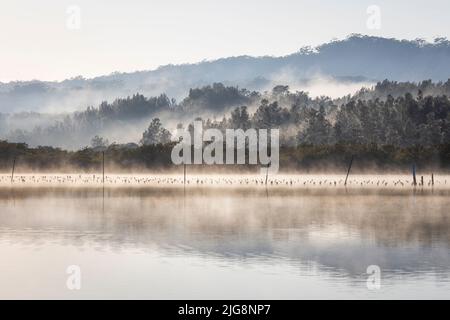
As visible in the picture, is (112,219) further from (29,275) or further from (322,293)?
(322,293)

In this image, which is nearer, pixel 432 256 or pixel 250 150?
pixel 432 256

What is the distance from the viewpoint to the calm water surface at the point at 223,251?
2905 cm

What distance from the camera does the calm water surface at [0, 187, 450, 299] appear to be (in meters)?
29.0

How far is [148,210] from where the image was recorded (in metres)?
63.6

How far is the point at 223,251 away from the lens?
3831 cm

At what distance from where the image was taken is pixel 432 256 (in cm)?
3647

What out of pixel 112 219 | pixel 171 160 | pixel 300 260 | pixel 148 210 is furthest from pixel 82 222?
pixel 171 160

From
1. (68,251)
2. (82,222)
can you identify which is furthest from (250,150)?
(68,251)

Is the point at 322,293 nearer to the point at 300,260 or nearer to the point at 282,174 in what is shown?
the point at 300,260
